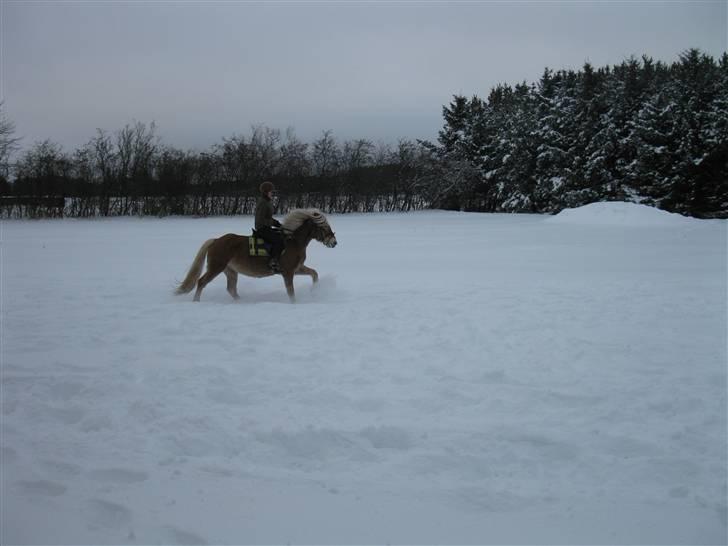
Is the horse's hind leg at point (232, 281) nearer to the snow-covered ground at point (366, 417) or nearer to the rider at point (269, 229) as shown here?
the snow-covered ground at point (366, 417)

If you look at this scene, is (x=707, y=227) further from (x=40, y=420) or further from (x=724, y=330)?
(x=40, y=420)

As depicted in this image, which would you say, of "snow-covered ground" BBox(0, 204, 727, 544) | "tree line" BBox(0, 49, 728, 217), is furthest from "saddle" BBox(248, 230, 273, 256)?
"tree line" BBox(0, 49, 728, 217)

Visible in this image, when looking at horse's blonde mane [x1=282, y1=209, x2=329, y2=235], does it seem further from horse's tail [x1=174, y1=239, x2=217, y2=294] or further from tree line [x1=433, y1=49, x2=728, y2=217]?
tree line [x1=433, y1=49, x2=728, y2=217]

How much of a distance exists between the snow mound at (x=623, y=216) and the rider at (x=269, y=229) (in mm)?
21242

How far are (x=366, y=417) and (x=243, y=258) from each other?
4687 millimetres

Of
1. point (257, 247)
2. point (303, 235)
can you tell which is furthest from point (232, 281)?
point (303, 235)

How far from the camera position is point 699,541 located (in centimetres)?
263

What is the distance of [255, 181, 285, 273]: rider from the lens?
308 inches

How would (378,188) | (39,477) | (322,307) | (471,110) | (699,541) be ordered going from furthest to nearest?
(471,110), (378,188), (322,307), (39,477), (699,541)

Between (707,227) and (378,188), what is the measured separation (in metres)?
23.2

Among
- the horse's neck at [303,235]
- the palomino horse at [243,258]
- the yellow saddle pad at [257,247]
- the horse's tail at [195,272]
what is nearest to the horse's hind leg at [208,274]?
the palomino horse at [243,258]

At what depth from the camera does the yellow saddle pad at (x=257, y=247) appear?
7.77 m

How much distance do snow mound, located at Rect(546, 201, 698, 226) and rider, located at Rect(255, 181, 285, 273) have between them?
21.2 metres

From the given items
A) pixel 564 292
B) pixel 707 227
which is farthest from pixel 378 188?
pixel 564 292
